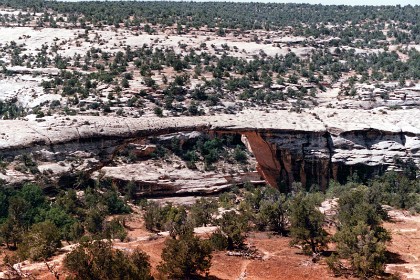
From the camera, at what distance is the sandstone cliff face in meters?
44.8

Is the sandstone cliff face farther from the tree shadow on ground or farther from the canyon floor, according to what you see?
the tree shadow on ground

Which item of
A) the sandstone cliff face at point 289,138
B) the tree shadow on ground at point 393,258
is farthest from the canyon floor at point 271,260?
the sandstone cliff face at point 289,138

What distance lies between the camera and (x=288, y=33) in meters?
80.8

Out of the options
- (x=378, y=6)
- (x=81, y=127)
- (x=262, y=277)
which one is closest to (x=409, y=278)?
(x=262, y=277)

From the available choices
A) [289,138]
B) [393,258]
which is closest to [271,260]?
[393,258]

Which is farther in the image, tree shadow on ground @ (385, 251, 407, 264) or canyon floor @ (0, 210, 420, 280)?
tree shadow on ground @ (385, 251, 407, 264)

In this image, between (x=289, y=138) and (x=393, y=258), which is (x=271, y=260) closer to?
(x=393, y=258)

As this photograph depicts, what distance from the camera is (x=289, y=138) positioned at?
4828cm

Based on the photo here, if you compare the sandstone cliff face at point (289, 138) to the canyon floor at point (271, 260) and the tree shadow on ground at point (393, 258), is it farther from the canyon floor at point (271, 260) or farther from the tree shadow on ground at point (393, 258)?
the tree shadow on ground at point (393, 258)

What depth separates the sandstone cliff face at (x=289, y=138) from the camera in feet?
147

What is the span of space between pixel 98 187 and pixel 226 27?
44104mm

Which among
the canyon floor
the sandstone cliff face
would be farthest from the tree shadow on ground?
the sandstone cliff face

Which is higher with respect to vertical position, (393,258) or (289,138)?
(289,138)

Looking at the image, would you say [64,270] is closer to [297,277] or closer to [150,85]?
[297,277]
